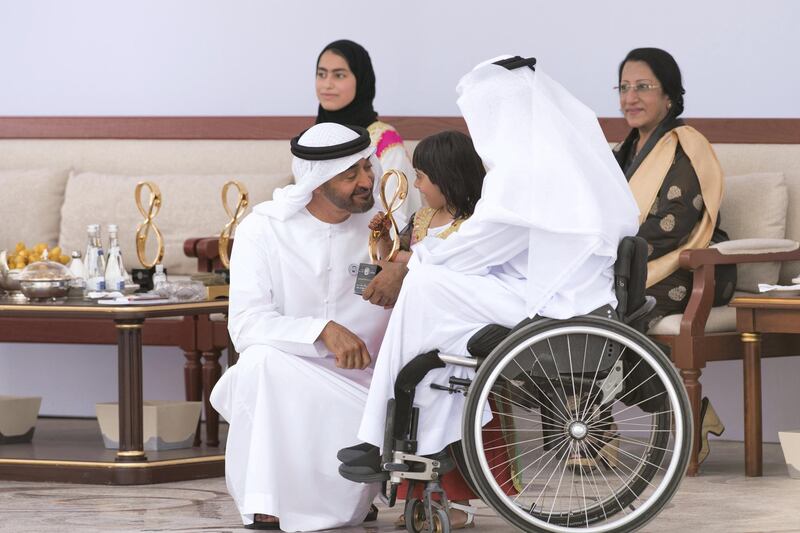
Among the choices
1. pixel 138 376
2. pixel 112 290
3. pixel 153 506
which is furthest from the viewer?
pixel 112 290

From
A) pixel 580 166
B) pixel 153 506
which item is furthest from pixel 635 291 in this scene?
pixel 153 506

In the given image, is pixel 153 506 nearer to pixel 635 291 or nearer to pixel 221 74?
pixel 635 291

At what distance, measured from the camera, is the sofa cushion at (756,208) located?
5137mm

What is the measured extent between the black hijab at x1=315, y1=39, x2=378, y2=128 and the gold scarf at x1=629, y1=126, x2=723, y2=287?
1207 mm

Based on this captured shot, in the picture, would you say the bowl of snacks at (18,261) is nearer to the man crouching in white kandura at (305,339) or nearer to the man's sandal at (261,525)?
the man crouching in white kandura at (305,339)

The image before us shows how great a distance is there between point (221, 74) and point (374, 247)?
2.78m

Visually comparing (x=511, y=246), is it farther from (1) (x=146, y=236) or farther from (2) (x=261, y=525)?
(1) (x=146, y=236)

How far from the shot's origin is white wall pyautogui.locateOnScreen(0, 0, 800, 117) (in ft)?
18.7

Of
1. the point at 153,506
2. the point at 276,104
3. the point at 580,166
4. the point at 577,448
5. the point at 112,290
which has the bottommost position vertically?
the point at 153,506

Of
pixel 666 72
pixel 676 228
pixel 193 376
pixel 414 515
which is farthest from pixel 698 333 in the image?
pixel 193 376

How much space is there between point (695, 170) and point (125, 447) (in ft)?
6.82

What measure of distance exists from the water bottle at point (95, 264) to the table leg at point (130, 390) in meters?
0.33

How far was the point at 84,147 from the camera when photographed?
6293 mm

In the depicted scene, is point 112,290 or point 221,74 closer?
point 112,290
